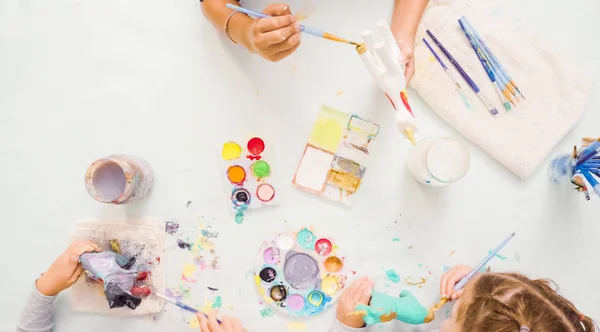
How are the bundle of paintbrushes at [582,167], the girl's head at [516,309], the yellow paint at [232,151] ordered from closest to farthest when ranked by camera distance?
the girl's head at [516,309], the bundle of paintbrushes at [582,167], the yellow paint at [232,151]

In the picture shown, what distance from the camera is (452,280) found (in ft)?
2.79

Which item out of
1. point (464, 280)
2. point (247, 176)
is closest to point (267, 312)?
point (247, 176)

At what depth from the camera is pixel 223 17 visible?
0.84m

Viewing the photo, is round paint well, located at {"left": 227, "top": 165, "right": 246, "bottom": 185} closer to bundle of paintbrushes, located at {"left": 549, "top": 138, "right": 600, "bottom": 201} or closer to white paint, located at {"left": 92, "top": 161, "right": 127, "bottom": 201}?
white paint, located at {"left": 92, "top": 161, "right": 127, "bottom": 201}

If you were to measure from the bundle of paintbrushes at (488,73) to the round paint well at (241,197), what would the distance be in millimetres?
431

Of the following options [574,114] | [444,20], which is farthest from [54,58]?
[574,114]

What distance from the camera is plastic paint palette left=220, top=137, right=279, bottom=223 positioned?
89 centimetres

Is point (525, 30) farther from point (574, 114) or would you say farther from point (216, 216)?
point (216, 216)

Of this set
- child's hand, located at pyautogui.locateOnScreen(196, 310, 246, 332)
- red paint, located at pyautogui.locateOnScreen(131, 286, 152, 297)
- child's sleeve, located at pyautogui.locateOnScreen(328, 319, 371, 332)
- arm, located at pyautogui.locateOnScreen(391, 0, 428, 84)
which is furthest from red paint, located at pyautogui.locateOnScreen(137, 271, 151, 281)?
arm, located at pyautogui.locateOnScreen(391, 0, 428, 84)

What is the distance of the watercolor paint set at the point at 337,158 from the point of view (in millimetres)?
883

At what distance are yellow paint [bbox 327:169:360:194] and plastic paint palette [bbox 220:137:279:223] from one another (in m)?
0.11

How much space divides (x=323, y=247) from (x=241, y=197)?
0.18 meters

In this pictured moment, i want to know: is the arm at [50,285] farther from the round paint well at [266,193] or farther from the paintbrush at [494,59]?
the paintbrush at [494,59]

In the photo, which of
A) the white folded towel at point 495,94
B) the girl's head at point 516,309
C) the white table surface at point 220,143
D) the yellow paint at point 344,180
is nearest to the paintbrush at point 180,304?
the white table surface at point 220,143
